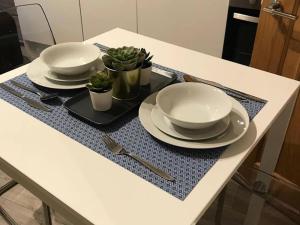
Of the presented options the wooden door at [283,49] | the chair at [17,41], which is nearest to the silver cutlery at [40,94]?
the chair at [17,41]

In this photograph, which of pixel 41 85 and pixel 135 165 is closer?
pixel 135 165

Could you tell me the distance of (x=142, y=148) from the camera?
83cm

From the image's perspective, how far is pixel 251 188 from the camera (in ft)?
4.20

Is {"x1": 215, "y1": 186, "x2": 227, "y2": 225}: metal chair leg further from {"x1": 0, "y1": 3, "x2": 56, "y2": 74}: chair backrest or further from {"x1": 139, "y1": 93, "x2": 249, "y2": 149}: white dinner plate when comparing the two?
{"x1": 0, "y1": 3, "x2": 56, "y2": 74}: chair backrest

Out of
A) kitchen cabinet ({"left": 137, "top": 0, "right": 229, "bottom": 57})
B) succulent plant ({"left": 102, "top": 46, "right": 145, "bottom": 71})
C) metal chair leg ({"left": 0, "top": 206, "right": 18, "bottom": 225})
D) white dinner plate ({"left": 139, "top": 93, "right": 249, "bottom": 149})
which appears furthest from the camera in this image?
kitchen cabinet ({"left": 137, "top": 0, "right": 229, "bottom": 57})

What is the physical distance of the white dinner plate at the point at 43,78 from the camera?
1018 millimetres

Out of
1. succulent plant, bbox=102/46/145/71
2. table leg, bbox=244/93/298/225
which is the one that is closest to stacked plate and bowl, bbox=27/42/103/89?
succulent plant, bbox=102/46/145/71

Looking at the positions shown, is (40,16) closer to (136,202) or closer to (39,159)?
(39,159)

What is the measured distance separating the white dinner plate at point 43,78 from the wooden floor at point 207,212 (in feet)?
1.93

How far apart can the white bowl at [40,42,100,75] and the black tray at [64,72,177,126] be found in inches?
3.1

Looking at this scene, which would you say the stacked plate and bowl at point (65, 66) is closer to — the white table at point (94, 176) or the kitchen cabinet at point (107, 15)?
the white table at point (94, 176)

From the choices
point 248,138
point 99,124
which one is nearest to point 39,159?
point 99,124

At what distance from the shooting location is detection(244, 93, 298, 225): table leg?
112cm

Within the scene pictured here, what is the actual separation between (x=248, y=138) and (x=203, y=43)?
115cm
